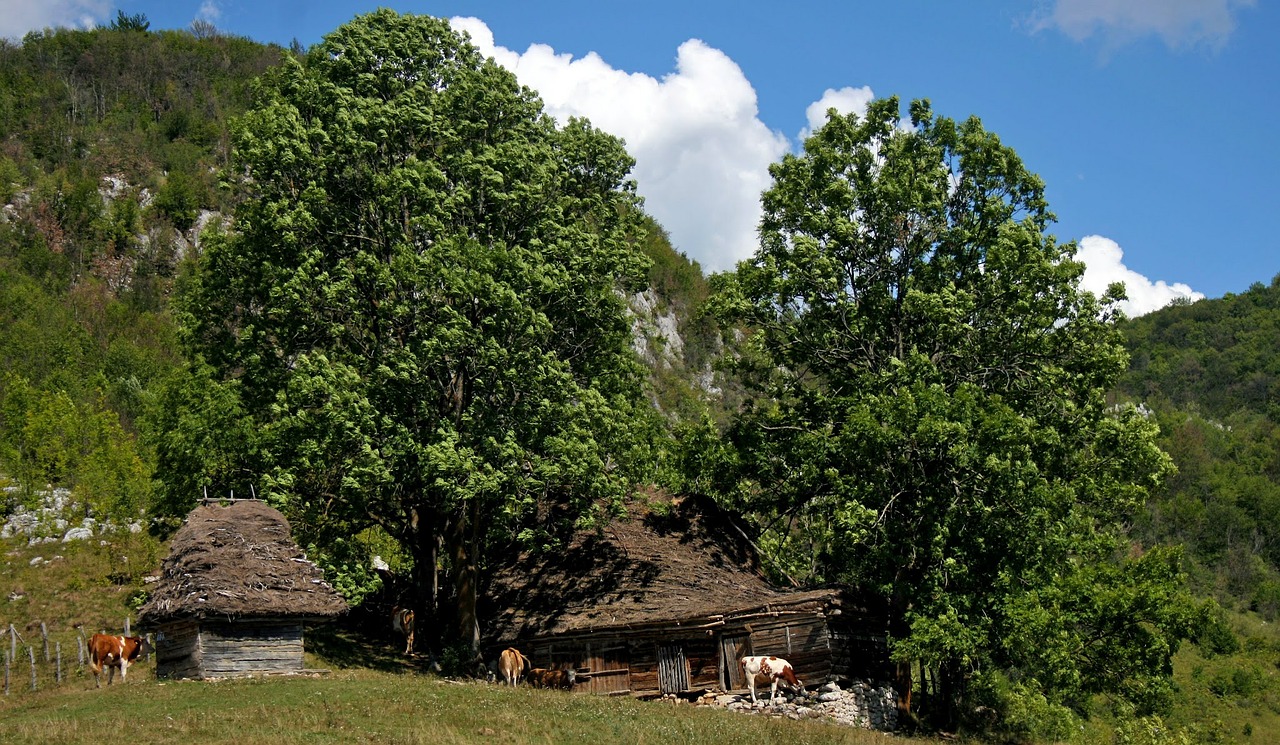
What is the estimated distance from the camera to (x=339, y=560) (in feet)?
98.7

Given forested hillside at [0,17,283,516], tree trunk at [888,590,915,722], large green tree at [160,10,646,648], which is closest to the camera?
large green tree at [160,10,646,648]

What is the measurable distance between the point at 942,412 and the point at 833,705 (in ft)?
28.4

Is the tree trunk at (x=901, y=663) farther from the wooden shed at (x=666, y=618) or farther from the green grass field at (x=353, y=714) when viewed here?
the green grass field at (x=353, y=714)

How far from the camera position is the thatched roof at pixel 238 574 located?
85.4 feet

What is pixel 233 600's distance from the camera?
26078 millimetres

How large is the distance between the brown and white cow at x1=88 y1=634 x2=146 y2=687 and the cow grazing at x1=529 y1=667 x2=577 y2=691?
1075 cm

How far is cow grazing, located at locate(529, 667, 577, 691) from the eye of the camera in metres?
30.7

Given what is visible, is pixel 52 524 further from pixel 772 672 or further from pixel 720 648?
pixel 772 672

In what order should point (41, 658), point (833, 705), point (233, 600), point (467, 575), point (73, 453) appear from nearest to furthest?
point (233, 600) < point (833, 705) < point (467, 575) < point (41, 658) < point (73, 453)

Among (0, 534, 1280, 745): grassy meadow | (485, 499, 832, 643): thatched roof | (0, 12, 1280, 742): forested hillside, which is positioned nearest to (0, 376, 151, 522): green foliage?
(0, 534, 1280, 745): grassy meadow

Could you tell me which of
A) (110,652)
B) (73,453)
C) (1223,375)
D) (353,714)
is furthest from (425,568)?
(1223,375)

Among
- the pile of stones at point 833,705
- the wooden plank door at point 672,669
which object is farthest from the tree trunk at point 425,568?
the pile of stones at point 833,705

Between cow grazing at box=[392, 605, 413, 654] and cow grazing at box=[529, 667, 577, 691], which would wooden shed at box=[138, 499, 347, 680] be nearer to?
cow grazing at box=[529, 667, 577, 691]

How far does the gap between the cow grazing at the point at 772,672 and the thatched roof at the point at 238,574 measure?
11.2m
